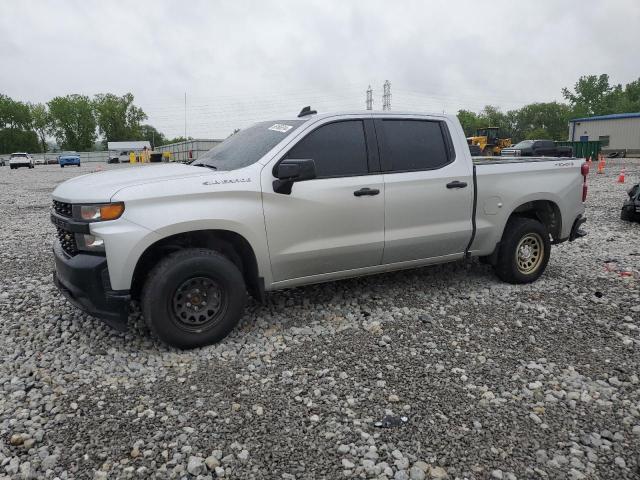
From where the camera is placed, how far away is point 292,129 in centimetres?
448

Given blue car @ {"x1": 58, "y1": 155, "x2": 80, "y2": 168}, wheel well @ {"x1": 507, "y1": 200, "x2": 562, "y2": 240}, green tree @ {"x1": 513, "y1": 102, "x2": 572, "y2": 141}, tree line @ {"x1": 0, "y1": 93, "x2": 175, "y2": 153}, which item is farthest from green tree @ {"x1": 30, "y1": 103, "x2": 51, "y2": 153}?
wheel well @ {"x1": 507, "y1": 200, "x2": 562, "y2": 240}

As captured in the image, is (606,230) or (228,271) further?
(606,230)

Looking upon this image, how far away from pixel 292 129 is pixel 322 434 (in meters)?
2.60

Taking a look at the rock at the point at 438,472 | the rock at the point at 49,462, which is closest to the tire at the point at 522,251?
the rock at the point at 438,472

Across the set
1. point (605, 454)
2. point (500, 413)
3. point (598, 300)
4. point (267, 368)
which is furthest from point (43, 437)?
point (598, 300)

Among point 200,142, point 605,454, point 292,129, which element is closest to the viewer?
point 605,454

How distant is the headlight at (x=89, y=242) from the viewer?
3712 mm

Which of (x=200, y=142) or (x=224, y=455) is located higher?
(x=200, y=142)

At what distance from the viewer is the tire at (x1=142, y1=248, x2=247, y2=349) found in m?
3.80

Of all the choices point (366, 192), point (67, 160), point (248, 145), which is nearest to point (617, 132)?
point (366, 192)

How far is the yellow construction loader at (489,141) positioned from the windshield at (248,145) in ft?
105

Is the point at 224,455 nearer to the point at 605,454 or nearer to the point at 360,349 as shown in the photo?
the point at 360,349

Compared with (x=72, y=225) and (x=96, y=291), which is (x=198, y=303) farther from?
(x=72, y=225)

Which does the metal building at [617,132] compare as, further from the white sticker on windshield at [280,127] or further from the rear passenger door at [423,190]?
the white sticker on windshield at [280,127]
